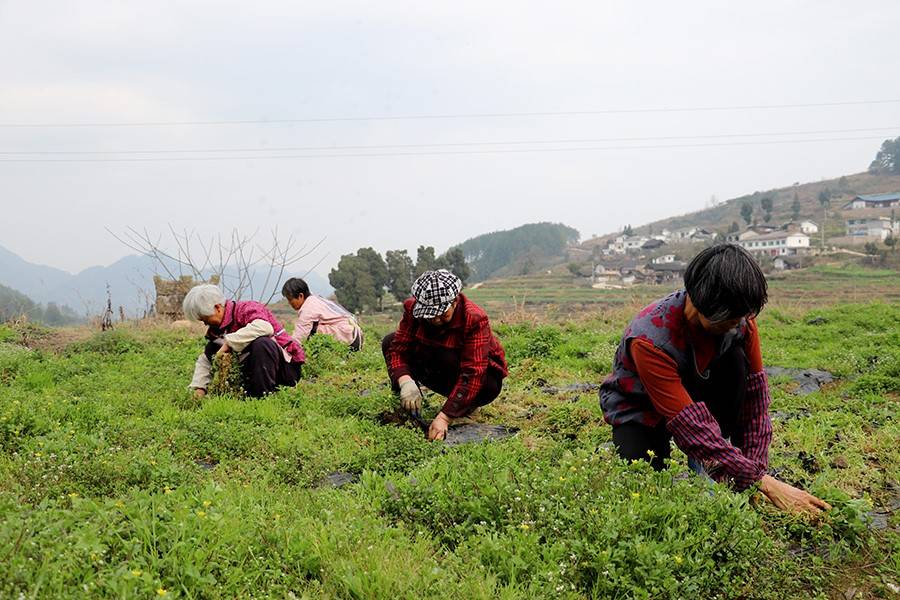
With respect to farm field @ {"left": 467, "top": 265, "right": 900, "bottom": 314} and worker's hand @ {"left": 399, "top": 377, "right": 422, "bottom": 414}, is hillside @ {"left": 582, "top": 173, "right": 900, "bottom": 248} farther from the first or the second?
worker's hand @ {"left": 399, "top": 377, "right": 422, "bottom": 414}

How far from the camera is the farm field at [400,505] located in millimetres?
2281

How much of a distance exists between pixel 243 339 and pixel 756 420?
403 cm

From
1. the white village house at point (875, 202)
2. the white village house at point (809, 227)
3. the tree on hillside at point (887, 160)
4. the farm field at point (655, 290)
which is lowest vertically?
the farm field at point (655, 290)

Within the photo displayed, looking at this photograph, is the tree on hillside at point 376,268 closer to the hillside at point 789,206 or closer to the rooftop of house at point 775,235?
the rooftop of house at point 775,235

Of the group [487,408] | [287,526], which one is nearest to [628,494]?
[287,526]

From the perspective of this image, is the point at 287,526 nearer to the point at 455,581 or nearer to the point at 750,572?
the point at 455,581

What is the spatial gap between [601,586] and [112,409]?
4.30 meters

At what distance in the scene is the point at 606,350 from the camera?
827 cm

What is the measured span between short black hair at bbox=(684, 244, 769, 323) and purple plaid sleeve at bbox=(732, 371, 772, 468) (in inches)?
28.4

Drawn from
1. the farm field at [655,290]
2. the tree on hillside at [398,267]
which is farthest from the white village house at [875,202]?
the tree on hillside at [398,267]

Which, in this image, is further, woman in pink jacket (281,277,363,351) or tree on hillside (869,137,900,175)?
tree on hillside (869,137,900,175)

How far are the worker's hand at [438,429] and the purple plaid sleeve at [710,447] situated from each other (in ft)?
6.28

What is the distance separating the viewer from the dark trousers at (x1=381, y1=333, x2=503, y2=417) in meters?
4.94

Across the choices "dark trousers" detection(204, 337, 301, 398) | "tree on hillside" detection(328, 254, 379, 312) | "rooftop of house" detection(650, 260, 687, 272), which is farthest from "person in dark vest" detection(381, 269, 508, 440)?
"rooftop of house" detection(650, 260, 687, 272)
